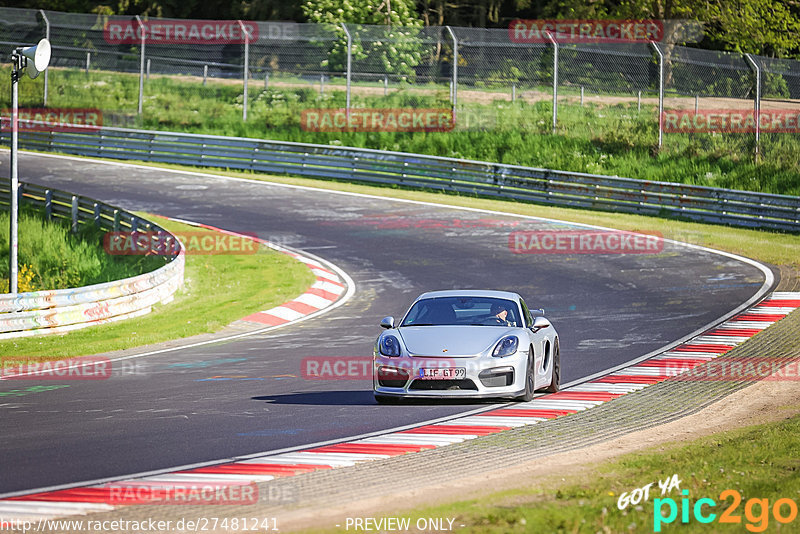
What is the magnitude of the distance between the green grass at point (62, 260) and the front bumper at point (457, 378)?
12.4m

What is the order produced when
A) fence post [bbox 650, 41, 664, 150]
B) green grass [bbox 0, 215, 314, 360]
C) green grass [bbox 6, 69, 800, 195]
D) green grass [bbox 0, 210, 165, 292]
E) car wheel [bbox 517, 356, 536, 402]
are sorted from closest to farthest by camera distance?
1. car wheel [bbox 517, 356, 536, 402]
2. green grass [bbox 0, 215, 314, 360]
3. green grass [bbox 0, 210, 165, 292]
4. fence post [bbox 650, 41, 664, 150]
5. green grass [bbox 6, 69, 800, 195]

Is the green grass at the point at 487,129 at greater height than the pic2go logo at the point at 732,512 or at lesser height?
A: greater

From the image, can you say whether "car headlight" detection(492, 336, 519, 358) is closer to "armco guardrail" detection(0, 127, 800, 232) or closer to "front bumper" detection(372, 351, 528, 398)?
"front bumper" detection(372, 351, 528, 398)

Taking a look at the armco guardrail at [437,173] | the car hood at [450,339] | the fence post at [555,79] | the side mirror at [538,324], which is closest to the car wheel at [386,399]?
the car hood at [450,339]

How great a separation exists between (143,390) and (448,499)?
6.11 m

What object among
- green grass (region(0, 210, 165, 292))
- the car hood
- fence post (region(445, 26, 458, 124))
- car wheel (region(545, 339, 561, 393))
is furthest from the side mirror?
fence post (region(445, 26, 458, 124))

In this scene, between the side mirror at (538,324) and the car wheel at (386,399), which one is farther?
the side mirror at (538,324)

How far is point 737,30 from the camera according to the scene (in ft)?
149

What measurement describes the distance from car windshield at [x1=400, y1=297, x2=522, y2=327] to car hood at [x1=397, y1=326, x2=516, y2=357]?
0.28 m

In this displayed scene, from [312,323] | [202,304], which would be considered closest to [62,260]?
[202,304]

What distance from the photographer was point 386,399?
37.9ft

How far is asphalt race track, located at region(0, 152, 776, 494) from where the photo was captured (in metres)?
9.91

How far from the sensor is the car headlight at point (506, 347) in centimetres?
1128

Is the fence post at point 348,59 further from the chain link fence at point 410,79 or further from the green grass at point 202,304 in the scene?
the green grass at point 202,304
